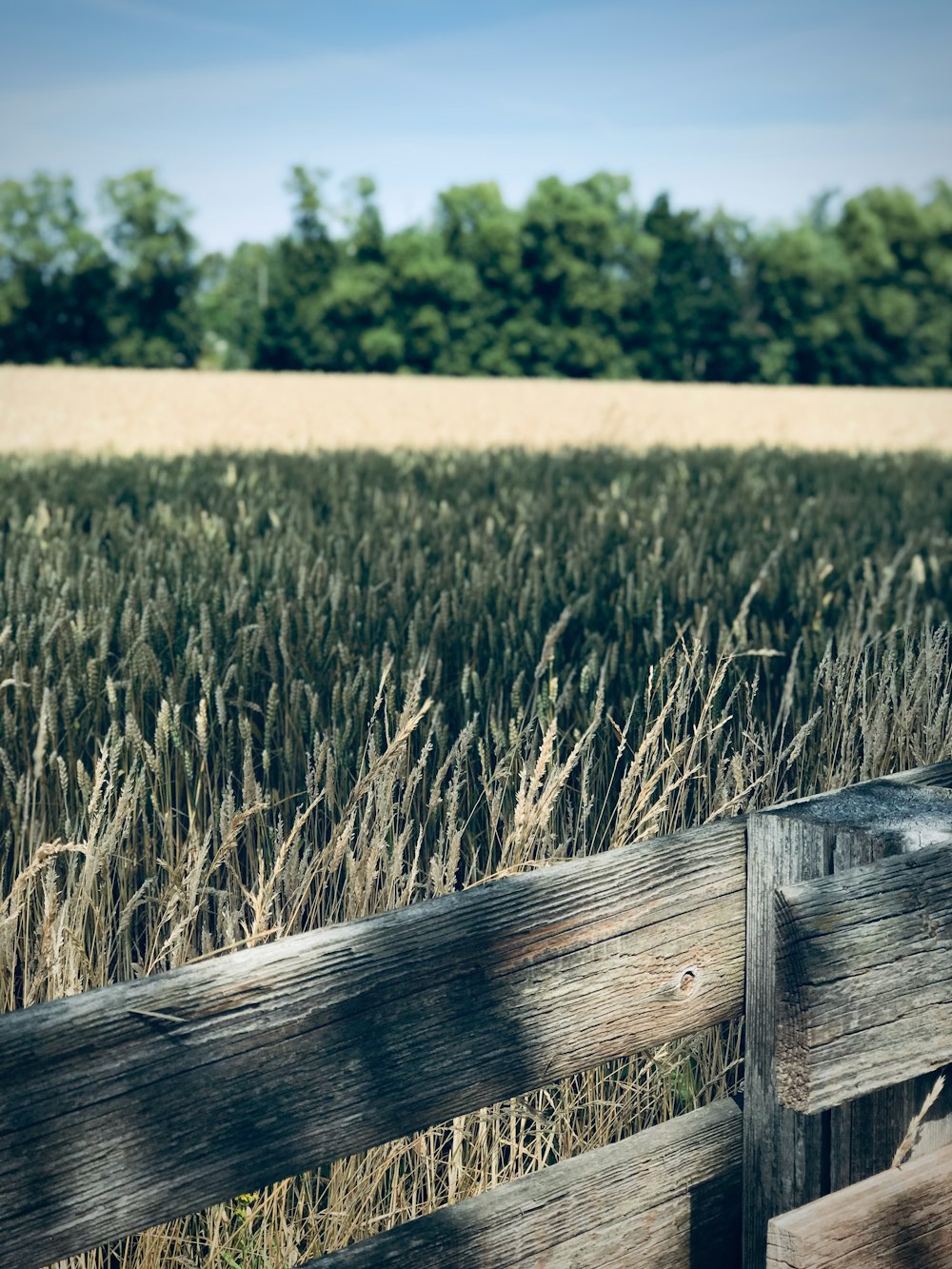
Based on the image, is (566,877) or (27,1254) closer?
(27,1254)

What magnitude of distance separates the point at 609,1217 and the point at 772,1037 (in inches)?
9.5

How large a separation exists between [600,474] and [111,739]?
5.52 m

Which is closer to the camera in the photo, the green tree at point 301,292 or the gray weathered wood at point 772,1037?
the gray weathered wood at point 772,1037

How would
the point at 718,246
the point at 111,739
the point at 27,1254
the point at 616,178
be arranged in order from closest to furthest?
the point at 27,1254 → the point at 111,739 → the point at 718,246 → the point at 616,178

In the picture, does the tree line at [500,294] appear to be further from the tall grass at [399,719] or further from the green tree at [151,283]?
the tall grass at [399,719]

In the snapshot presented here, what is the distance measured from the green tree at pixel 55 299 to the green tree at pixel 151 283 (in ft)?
2.49

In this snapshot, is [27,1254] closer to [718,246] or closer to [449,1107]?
[449,1107]

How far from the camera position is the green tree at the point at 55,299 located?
48.7 metres

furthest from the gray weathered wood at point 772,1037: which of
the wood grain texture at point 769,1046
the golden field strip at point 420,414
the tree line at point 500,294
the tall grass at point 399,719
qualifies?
the tree line at point 500,294

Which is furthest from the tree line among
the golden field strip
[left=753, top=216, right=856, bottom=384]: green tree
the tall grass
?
the tall grass

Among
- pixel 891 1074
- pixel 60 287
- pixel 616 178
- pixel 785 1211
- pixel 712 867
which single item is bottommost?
pixel 785 1211

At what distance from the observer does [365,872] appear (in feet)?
5.55

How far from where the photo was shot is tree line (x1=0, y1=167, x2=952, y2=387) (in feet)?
152

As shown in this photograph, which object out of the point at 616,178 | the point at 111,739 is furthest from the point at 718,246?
the point at 111,739
